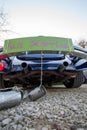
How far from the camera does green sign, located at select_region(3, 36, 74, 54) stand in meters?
6.64

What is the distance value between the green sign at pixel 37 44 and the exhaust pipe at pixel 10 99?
1273 mm

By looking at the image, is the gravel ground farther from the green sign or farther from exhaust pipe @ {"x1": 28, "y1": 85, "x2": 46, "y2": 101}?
the green sign

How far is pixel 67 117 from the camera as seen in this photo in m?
4.78

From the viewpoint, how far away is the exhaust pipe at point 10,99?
523 cm

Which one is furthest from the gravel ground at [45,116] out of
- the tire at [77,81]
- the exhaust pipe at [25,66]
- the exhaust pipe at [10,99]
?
the tire at [77,81]

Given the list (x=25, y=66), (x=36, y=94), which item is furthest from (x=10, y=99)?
(x=25, y=66)

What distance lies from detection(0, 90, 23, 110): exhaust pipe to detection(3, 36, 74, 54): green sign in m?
1.27

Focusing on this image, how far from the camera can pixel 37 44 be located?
21.8 feet

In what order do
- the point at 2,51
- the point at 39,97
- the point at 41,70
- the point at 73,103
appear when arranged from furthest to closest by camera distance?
the point at 41,70
the point at 2,51
the point at 39,97
the point at 73,103

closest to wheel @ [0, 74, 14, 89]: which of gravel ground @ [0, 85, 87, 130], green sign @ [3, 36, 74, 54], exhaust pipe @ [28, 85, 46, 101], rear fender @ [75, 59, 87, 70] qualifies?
green sign @ [3, 36, 74, 54]

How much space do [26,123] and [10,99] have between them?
0.94 m

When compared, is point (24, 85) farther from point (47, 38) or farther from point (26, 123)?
point (26, 123)

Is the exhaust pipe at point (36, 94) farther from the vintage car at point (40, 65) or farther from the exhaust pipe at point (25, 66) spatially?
the exhaust pipe at point (25, 66)

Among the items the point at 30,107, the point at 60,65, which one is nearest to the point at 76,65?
the point at 60,65
